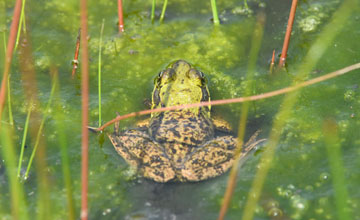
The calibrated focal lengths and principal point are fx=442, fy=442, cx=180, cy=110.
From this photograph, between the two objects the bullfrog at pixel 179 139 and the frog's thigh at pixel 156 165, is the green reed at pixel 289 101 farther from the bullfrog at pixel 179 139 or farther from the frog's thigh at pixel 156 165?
the frog's thigh at pixel 156 165

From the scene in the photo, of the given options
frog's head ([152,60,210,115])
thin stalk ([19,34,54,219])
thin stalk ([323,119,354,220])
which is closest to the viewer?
thin stalk ([323,119,354,220])

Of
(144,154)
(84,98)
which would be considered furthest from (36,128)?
(84,98)

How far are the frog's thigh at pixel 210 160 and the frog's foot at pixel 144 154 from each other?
0.40 feet

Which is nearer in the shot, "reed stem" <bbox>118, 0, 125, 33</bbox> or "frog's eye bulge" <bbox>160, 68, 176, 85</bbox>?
"frog's eye bulge" <bbox>160, 68, 176, 85</bbox>

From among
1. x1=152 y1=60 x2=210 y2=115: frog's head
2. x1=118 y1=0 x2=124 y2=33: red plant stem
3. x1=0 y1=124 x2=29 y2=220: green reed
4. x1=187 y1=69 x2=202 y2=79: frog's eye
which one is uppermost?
x1=118 y1=0 x2=124 y2=33: red plant stem

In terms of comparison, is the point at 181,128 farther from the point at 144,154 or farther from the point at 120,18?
the point at 120,18

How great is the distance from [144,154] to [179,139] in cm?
26

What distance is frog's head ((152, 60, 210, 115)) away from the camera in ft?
10.9

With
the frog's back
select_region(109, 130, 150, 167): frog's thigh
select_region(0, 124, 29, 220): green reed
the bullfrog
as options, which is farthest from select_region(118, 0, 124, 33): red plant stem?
select_region(0, 124, 29, 220): green reed

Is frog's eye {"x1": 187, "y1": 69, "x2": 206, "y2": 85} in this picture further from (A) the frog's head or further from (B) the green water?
(B) the green water

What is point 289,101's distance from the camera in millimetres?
3244

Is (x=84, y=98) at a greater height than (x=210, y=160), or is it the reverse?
(x=84, y=98)

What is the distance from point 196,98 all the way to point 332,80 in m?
1.04

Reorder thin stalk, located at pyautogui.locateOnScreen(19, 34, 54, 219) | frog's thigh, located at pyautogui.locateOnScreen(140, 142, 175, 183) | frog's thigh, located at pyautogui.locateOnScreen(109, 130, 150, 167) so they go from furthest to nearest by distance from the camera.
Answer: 1. frog's thigh, located at pyautogui.locateOnScreen(109, 130, 150, 167)
2. frog's thigh, located at pyautogui.locateOnScreen(140, 142, 175, 183)
3. thin stalk, located at pyautogui.locateOnScreen(19, 34, 54, 219)
